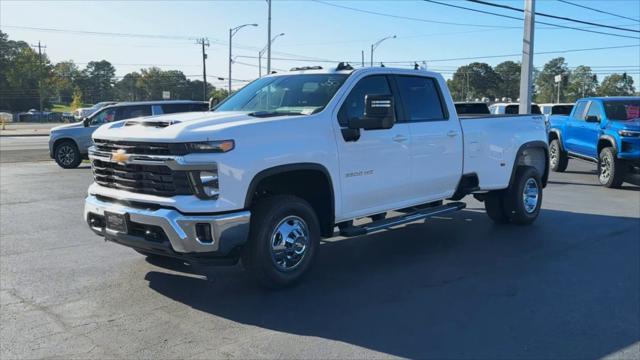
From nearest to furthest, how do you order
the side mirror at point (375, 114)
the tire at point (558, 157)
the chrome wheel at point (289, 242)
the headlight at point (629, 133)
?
the chrome wheel at point (289, 242)
the side mirror at point (375, 114)
the headlight at point (629, 133)
the tire at point (558, 157)

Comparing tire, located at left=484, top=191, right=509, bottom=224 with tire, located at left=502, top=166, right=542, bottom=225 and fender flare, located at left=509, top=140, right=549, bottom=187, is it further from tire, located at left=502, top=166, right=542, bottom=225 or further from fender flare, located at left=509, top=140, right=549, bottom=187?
fender flare, located at left=509, top=140, right=549, bottom=187

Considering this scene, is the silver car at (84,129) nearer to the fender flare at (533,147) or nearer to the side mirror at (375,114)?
the fender flare at (533,147)

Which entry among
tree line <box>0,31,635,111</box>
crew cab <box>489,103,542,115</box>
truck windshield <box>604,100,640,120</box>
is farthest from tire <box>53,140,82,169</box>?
tree line <box>0,31,635,111</box>

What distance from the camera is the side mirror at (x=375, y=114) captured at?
5.52m

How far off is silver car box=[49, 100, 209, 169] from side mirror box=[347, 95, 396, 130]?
11184 millimetres

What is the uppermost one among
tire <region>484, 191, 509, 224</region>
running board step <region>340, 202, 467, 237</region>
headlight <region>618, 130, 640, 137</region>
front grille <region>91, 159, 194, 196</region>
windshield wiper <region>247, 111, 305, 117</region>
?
windshield wiper <region>247, 111, 305, 117</region>

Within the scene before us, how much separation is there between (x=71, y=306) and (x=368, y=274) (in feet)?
9.33

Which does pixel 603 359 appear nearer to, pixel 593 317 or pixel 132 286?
pixel 593 317

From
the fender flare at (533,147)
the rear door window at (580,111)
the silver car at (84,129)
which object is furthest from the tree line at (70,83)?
the fender flare at (533,147)

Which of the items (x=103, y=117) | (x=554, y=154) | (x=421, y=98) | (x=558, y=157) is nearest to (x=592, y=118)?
(x=558, y=157)

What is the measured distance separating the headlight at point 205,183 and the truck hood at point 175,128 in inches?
11.0

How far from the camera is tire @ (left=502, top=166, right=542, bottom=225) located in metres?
8.30

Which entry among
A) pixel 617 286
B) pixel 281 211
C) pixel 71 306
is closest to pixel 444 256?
pixel 617 286

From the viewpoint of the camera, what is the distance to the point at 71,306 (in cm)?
490
